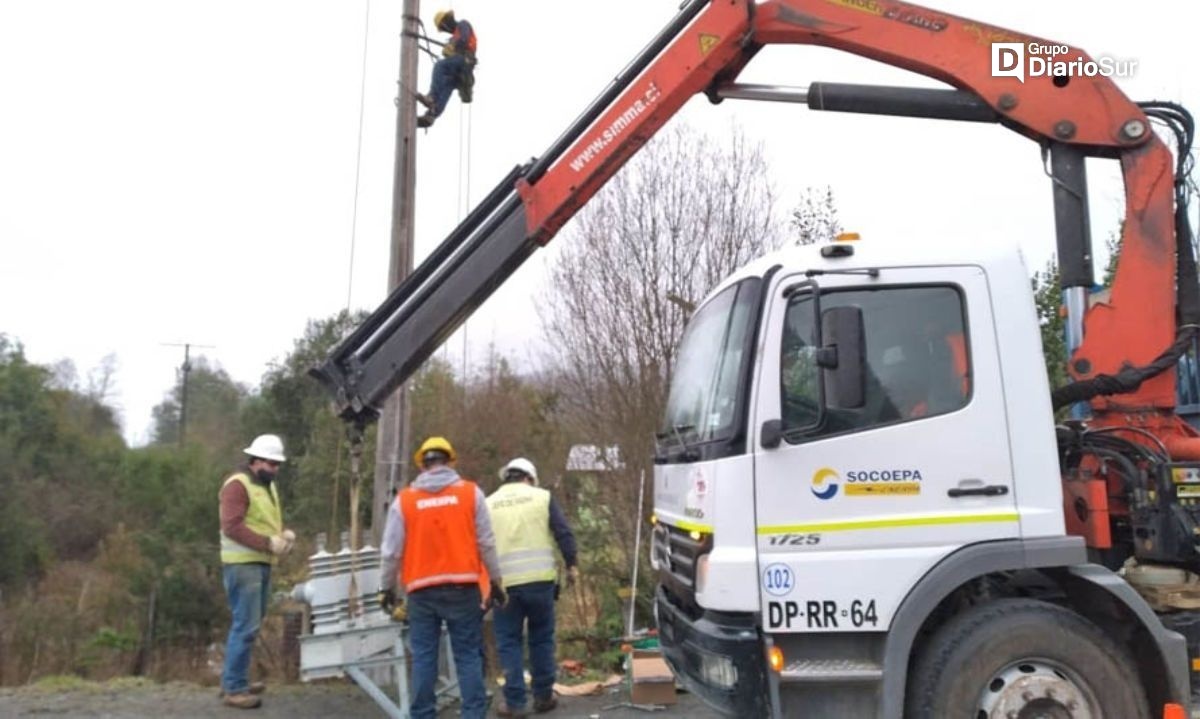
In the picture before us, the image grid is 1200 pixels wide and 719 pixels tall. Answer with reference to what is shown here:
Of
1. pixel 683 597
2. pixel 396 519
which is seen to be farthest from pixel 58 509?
pixel 683 597

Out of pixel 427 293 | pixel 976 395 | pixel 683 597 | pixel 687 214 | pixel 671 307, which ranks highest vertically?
pixel 687 214

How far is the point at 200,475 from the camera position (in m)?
23.4

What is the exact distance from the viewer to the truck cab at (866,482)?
4434 mm

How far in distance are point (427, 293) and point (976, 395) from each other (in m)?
3.32

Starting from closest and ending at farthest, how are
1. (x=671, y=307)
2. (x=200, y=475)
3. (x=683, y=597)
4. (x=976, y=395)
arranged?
(x=976, y=395) < (x=683, y=597) < (x=671, y=307) < (x=200, y=475)

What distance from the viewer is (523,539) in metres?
6.50

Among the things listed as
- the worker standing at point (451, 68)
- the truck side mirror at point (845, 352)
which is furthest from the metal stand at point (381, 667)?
the worker standing at point (451, 68)

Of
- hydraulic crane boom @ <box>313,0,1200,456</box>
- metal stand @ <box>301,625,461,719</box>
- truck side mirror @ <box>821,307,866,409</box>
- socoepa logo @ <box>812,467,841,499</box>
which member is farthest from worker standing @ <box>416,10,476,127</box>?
socoepa logo @ <box>812,467,841,499</box>

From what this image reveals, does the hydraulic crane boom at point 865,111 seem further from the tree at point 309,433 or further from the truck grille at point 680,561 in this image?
the tree at point 309,433

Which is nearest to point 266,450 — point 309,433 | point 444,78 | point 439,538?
point 439,538

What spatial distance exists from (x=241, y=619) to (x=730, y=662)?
383 centimetres

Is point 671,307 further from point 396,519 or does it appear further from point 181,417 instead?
point 181,417

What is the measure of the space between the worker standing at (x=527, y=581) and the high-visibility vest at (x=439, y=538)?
62 cm

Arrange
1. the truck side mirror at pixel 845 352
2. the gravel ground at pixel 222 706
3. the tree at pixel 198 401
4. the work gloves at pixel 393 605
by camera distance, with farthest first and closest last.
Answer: the tree at pixel 198 401, the gravel ground at pixel 222 706, the work gloves at pixel 393 605, the truck side mirror at pixel 845 352
